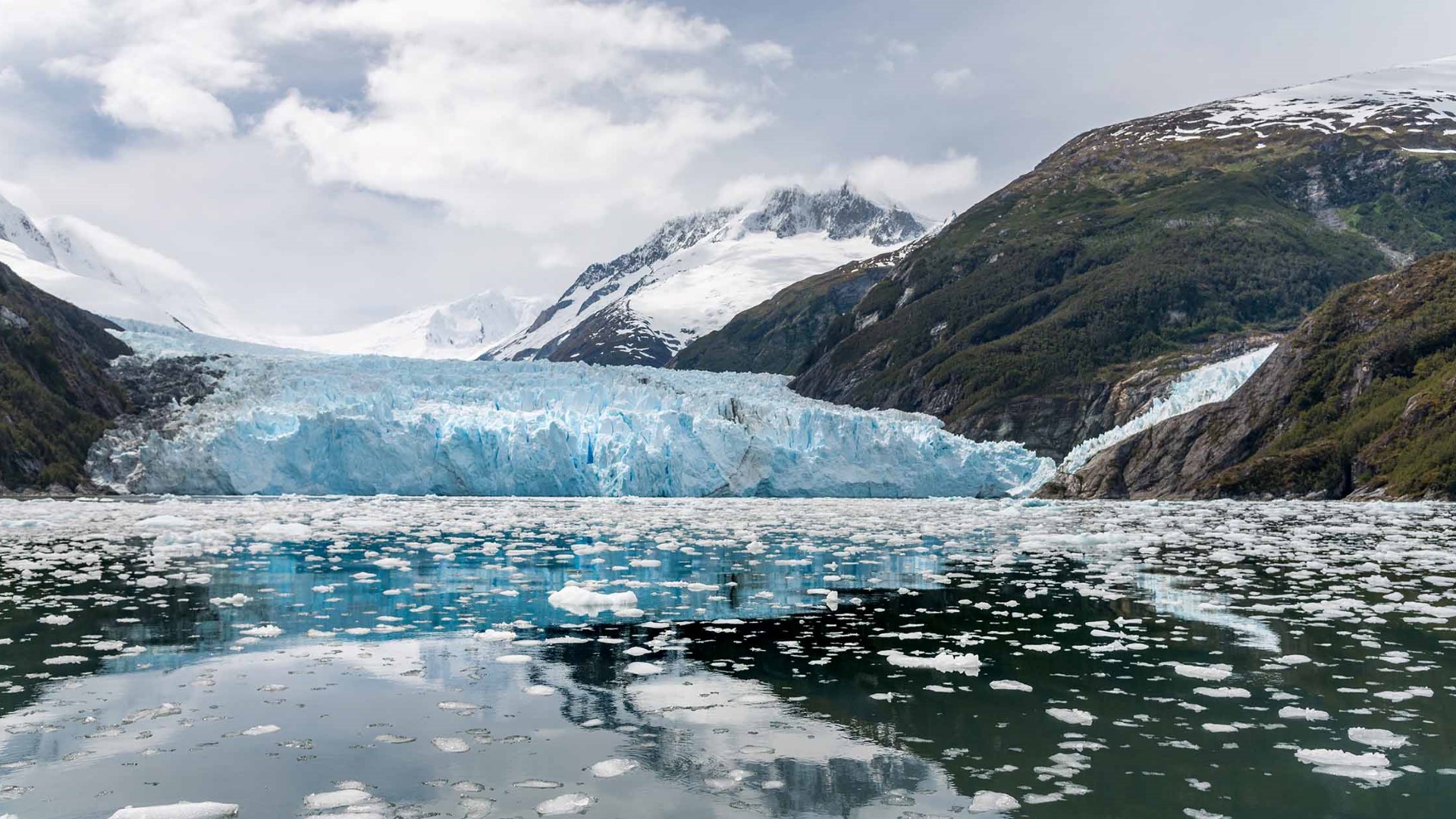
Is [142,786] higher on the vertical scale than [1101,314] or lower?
lower

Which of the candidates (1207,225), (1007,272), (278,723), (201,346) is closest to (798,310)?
(1007,272)

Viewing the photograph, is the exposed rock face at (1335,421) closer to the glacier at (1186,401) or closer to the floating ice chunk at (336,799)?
the glacier at (1186,401)

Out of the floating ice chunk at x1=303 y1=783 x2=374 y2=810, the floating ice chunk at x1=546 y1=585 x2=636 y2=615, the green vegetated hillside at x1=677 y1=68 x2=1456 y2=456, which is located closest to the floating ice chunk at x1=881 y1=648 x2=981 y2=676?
the floating ice chunk at x1=546 y1=585 x2=636 y2=615

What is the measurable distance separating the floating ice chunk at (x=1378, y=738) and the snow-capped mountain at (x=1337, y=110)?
467ft

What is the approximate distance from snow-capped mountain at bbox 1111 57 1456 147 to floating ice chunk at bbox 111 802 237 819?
147401mm

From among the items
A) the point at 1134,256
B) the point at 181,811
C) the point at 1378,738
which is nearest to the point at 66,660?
the point at 181,811

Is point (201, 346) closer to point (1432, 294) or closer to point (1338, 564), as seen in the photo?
point (1338, 564)

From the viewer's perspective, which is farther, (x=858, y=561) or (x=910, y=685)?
(x=858, y=561)

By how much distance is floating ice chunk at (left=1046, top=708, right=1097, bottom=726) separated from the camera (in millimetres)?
6848

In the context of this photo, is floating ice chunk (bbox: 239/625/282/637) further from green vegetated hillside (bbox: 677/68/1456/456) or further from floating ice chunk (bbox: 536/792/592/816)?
green vegetated hillside (bbox: 677/68/1456/456)

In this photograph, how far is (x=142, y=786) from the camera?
550cm

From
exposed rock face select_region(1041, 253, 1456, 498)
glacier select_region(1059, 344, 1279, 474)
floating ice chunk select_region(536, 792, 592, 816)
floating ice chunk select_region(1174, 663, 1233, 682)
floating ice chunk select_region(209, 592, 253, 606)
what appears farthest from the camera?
glacier select_region(1059, 344, 1279, 474)

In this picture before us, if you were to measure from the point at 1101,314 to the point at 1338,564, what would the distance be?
3050 inches

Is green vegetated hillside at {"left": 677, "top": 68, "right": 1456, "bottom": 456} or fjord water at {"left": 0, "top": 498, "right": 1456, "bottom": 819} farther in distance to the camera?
green vegetated hillside at {"left": 677, "top": 68, "right": 1456, "bottom": 456}
